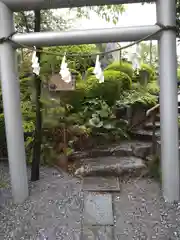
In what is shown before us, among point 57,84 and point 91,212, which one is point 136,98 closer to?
point 57,84

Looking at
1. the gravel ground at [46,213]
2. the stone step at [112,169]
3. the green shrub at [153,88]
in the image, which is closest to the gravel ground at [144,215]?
the stone step at [112,169]

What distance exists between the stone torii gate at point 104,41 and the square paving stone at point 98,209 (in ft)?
2.14

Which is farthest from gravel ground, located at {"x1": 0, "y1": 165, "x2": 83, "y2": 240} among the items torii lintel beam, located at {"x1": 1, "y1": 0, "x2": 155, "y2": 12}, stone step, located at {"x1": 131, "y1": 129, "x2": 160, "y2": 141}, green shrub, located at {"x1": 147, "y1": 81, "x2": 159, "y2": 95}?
green shrub, located at {"x1": 147, "y1": 81, "x2": 159, "y2": 95}

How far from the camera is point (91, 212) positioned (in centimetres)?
276

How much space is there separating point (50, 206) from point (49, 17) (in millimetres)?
2932

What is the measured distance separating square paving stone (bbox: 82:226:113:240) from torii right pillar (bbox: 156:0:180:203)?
81cm

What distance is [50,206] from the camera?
2.89m

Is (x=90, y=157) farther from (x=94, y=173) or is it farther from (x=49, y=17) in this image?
(x=49, y=17)

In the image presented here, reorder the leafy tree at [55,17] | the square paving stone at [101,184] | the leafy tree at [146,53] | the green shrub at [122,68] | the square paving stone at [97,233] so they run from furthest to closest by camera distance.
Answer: the green shrub at [122,68] < the leafy tree at [146,53] < the leafy tree at [55,17] < the square paving stone at [101,184] < the square paving stone at [97,233]

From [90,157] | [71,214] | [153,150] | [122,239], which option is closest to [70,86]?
[90,157]

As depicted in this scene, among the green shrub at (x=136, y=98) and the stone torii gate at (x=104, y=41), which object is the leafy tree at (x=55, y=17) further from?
the green shrub at (x=136, y=98)

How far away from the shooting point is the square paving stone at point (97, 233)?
2387 millimetres

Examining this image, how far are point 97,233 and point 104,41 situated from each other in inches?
74.7

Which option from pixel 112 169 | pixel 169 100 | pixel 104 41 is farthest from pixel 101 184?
pixel 104 41
